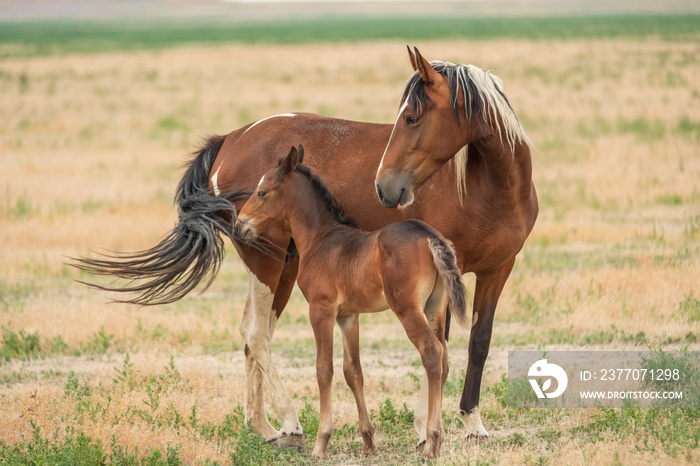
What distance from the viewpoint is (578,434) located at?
5.70 m

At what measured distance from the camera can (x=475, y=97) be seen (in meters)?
5.12

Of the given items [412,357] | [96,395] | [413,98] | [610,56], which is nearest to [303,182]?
[413,98]

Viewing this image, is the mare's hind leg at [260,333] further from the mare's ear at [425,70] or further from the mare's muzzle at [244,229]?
the mare's ear at [425,70]

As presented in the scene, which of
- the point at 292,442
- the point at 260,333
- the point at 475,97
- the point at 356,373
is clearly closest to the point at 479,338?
the point at 356,373

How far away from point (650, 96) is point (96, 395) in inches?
958

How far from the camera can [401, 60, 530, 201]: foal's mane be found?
509 centimetres

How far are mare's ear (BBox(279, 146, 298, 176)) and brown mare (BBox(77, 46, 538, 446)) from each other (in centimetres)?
40

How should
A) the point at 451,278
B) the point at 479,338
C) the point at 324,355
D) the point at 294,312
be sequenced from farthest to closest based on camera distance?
1. the point at 294,312
2. the point at 479,338
3. the point at 324,355
4. the point at 451,278

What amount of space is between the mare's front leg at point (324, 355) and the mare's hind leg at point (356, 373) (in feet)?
0.65

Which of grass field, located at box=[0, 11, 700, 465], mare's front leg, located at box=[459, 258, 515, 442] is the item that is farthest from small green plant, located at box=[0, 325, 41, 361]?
mare's front leg, located at box=[459, 258, 515, 442]

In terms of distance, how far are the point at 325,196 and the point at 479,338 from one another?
A: 1.43 metres

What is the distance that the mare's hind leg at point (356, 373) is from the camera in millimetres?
5484
